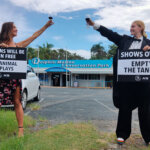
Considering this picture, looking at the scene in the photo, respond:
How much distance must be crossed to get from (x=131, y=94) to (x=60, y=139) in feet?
4.38

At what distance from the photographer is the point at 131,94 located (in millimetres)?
2979

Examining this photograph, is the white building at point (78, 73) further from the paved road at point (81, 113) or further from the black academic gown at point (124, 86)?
the black academic gown at point (124, 86)

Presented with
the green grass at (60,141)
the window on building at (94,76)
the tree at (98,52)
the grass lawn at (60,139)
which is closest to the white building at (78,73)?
the window on building at (94,76)

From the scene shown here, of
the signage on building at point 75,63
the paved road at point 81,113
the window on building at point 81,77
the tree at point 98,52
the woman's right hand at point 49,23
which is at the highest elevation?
the tree at point 98,52

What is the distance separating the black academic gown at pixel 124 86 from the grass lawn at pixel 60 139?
2.19 ft

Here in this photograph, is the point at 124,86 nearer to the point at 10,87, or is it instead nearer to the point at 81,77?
the point at 10,87

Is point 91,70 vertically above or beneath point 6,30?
beneath

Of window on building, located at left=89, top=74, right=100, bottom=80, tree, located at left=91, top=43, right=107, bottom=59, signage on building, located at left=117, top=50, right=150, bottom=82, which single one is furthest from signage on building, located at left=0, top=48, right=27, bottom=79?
tree, located at left=91, top=43, right=107, bottom=59

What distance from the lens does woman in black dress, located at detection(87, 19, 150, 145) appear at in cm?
297

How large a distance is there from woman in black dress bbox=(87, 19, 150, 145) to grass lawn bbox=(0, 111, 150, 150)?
0.95 ft

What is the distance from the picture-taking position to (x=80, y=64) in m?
28.6

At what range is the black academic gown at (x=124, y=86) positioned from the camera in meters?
2.96

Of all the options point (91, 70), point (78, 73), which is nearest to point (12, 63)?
point (91, 70)

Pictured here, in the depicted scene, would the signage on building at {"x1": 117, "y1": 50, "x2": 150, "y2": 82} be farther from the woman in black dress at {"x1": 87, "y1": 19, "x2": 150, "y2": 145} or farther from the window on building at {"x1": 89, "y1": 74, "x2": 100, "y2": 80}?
the window on building at {"x1": 89, "y1": 74, "x2": 100, "y2": 80}
